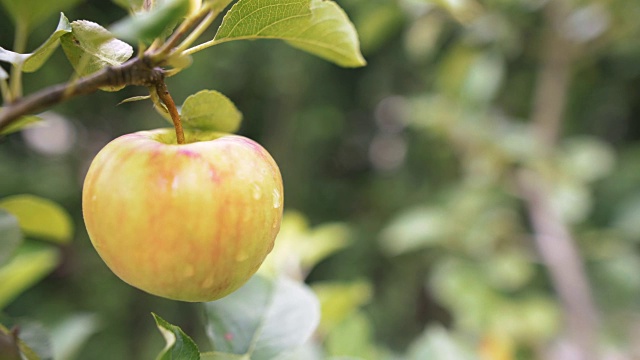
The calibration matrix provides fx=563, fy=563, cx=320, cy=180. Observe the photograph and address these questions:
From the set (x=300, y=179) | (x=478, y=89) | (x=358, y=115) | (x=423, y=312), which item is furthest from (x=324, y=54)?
(x=423, y=312)

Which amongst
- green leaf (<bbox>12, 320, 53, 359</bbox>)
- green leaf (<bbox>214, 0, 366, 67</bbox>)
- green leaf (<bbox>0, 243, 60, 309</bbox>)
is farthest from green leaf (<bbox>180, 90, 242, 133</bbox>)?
green leaf (<bbox>0, 243, 60, 309</bbox>)

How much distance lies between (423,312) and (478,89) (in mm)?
909

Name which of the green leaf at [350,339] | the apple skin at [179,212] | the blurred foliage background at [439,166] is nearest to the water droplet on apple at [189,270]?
the apple skin at [179,212]

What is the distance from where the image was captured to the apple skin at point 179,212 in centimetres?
22

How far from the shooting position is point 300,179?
5.45 ft

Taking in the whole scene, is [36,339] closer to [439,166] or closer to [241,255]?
[241,255]

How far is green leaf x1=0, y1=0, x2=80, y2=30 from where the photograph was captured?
0.72 ft

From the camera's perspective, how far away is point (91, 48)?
239 millimetres

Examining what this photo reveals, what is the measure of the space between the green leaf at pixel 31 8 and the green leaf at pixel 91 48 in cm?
1

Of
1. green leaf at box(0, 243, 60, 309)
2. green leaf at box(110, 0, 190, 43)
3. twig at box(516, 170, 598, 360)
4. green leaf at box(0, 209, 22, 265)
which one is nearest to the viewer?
green leaf at box(110, 0, 190, 43)

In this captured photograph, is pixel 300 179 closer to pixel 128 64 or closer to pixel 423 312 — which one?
pixel 423 312

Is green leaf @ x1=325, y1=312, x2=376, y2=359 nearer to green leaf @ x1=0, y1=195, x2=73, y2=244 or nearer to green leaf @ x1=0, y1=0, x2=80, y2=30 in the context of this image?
green leaf @ x1=0, y1=195, x2=73, y2=244

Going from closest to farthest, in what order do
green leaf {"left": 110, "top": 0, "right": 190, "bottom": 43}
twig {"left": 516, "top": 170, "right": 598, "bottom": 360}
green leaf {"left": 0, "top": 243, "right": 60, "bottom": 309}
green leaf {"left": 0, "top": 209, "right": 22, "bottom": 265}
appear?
green leaf {"left": 110, "top": 0, "right": 190, "bottom": 43}, green leaf {"left": 0, "top": 209, "right": 22, "bottom": 265}, green leaf {"left": 0, "top": 243, "right": 60, "bottom": 309}, twig {"left": 516, "top": 170, "right": 598, "bottom": 360}

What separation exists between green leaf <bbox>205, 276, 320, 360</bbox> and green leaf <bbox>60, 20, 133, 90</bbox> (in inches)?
5.9
